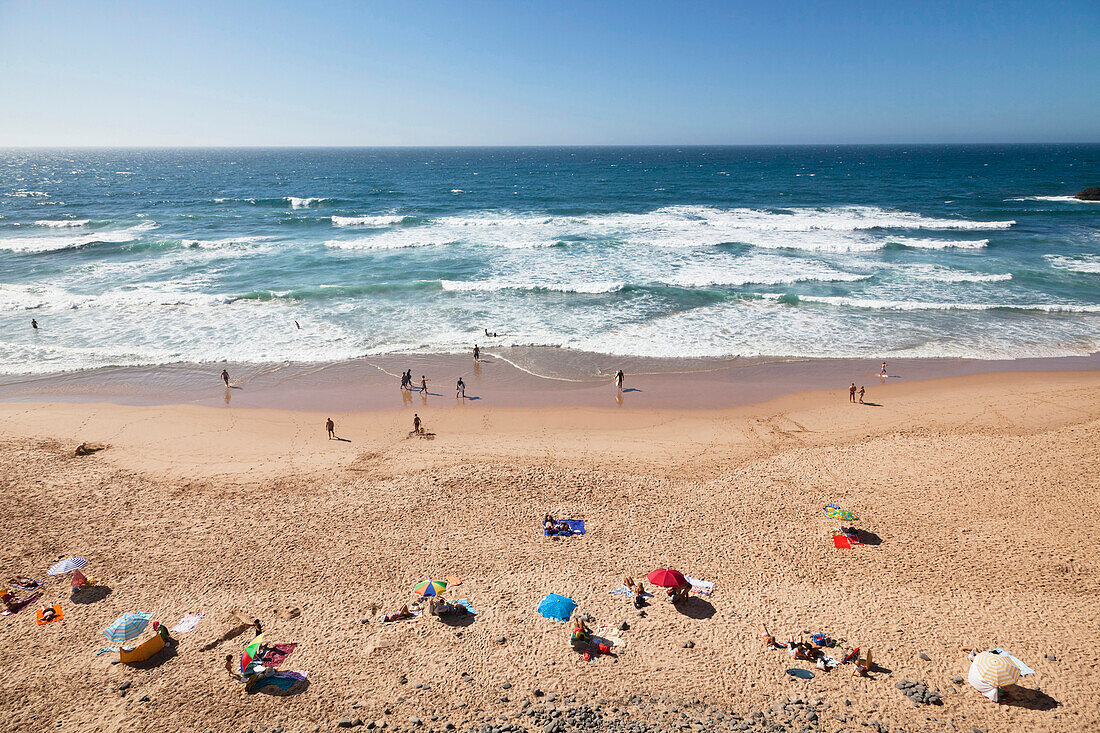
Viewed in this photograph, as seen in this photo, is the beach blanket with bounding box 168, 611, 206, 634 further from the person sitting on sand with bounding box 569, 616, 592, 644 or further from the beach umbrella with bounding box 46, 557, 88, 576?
the person sitting on sand with bounding box 569, 616, 592, 644

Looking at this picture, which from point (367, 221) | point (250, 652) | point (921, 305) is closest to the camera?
point (250, 652)

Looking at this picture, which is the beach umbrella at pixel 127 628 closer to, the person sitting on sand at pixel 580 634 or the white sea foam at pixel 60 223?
the person sitting on sand at pixel 580 634

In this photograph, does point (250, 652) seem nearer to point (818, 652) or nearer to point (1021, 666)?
point (818, 652)

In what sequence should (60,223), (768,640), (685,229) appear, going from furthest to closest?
(60,223) → (685,229) → (768,640)

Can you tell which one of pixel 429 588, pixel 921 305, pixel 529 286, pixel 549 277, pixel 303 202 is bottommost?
pixel 429 588

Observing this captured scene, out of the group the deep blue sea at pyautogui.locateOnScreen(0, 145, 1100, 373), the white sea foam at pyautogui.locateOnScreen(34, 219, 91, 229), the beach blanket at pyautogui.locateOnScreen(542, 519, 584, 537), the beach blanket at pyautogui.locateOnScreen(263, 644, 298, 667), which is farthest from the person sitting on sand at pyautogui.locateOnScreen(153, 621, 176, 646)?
the white sea foam at pyautogui.locateOnScreen(34, 219, 91, 229)

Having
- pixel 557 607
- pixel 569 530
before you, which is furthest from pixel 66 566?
pixel 569 530
